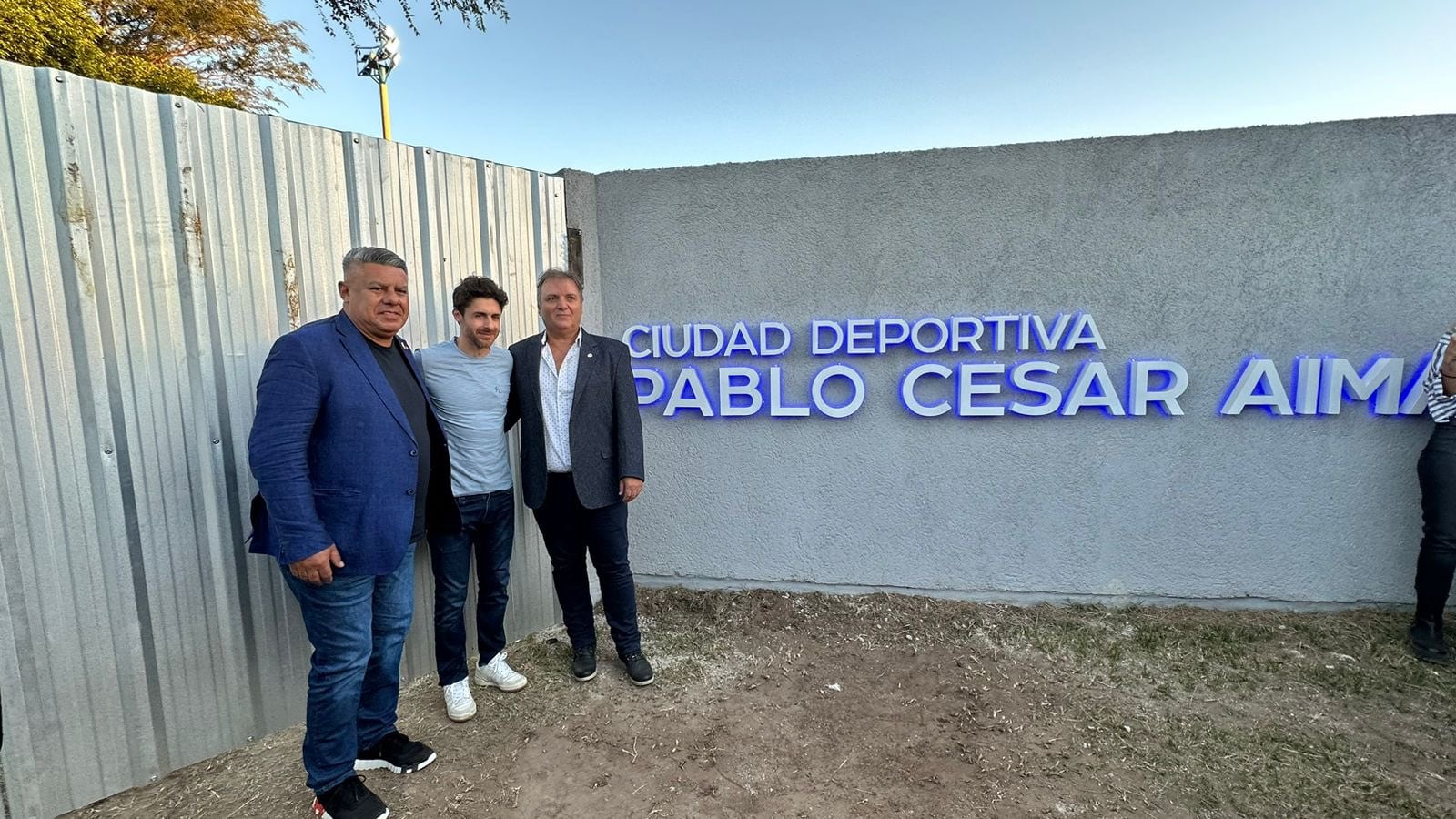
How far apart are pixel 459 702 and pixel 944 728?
78.5 inches

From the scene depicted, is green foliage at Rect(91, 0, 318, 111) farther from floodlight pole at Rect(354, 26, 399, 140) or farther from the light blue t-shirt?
the light blue t-shirt

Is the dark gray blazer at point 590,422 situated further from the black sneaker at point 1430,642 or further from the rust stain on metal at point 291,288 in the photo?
the black sneaker at point 1430,642

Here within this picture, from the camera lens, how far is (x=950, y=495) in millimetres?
3785

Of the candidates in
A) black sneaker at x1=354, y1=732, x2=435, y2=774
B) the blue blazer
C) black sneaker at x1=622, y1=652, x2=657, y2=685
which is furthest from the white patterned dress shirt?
black sneaker at x1=354, y1=732, x2=435, y2=774

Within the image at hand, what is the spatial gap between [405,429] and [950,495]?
107 inches

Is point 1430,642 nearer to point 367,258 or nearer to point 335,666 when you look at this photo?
point 335,666

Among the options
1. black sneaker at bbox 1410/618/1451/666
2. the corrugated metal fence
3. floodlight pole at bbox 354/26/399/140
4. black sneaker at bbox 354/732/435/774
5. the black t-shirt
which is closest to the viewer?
the corrugated metal fence

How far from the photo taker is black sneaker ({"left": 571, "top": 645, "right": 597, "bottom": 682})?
3.23 meters

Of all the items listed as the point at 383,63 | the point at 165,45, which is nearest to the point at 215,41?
the point at 165,45

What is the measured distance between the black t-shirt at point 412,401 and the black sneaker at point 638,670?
1.19 meters

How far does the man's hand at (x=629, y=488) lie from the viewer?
3.05 metres

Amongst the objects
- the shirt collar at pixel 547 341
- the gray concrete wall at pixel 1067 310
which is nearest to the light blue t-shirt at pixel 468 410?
the shirt collar at pixel 547 341

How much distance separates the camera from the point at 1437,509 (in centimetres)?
313

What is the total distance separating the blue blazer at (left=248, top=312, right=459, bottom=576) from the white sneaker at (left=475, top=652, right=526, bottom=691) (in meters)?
1.08
